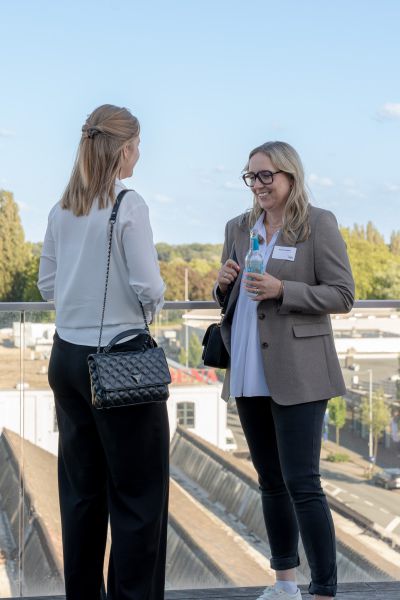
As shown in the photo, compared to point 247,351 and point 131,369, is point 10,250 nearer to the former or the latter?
point 247,351

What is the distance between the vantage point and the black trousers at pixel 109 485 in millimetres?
2426

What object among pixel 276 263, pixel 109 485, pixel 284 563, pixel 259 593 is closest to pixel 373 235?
pixel 259 593

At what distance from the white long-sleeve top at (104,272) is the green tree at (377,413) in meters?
1.41

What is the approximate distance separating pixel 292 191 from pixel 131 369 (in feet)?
2.68

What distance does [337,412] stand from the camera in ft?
11.2

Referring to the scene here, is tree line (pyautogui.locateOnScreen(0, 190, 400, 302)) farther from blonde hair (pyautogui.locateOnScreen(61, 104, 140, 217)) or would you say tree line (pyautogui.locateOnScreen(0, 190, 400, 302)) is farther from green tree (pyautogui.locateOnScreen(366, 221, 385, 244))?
blonde hair (pyautogui.locateOnScreen(61, 104, 140, 217))

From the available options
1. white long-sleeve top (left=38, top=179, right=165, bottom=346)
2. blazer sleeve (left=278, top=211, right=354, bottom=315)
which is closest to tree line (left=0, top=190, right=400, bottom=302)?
blazer sleeve (left=278, top=211, right=354, bottom=315)

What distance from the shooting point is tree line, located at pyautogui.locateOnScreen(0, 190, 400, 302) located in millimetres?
83812

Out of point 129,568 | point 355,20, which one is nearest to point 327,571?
point 129,568

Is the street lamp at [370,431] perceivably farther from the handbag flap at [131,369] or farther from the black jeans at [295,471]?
the handbag flap at [131,369]

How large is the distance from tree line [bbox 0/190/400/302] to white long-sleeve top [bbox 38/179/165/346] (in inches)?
2997

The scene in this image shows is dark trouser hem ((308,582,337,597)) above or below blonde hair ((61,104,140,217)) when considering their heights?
below

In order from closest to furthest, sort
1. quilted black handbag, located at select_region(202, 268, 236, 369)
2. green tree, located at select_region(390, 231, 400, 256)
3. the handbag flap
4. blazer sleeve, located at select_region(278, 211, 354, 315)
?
the handbag flap
blazer sleeve, located at select_region(278, 211, 354, 315)
quilted black handbag, located at select_region(202, 268, 236, 369)
green tree, located at select_region(390, 231, 400, 256)

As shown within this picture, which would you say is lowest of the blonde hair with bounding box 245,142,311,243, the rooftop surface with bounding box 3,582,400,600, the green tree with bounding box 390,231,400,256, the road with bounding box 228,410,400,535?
the rooftop surface with bounding box 3,582,400,600
